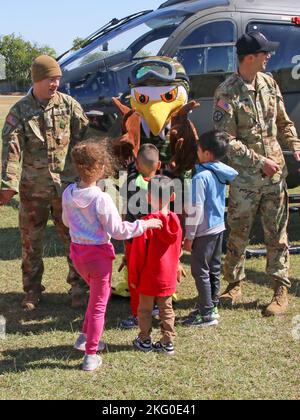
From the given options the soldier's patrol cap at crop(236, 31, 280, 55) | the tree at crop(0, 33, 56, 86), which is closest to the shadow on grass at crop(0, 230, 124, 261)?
the soldier's patrol cap at crop(236, 31, 280, 55)

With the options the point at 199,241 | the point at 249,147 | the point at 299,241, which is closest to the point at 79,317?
the point at 199,241

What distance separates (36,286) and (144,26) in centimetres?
367

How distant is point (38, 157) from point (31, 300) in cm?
120

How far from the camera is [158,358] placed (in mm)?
3826

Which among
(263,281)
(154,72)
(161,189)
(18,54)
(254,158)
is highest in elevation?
(18,54)

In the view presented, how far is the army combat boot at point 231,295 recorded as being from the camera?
A: 479 cm

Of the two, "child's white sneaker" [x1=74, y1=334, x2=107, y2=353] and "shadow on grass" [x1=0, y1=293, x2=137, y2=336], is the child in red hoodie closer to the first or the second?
"child's white sneaker" [x1=74, y1=334, x2=107, y2=353]

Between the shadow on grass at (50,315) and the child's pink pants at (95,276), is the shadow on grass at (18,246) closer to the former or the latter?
the shadow on grass at (50,315)

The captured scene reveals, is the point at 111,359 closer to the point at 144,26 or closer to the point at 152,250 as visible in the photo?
the point at 152,250

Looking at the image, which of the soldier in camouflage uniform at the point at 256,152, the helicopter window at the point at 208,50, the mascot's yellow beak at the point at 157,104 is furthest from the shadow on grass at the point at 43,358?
the helicopter window at the point at 208,50

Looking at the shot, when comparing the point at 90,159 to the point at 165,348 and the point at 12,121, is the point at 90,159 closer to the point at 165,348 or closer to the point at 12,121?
the point at 12,121

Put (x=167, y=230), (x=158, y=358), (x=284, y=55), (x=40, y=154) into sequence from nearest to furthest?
1. (x=167, y=230)
2. (x=158, y=358)
3. (x=40, y=154)
4. (x=284, y=55)

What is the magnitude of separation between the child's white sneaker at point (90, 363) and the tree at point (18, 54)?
247 ft

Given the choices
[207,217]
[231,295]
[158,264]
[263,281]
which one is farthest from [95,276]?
[263,281]
